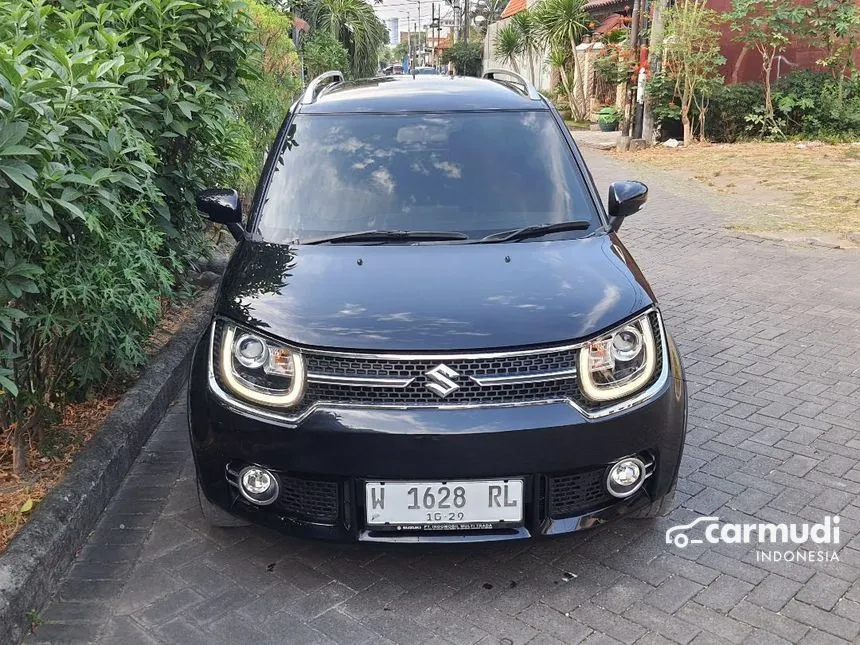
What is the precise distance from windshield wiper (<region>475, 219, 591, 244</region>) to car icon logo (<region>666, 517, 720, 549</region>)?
136cm

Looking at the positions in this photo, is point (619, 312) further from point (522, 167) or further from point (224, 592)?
point (224, 592)

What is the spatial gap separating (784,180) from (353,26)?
21.7 m

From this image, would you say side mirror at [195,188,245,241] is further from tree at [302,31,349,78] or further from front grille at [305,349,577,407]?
tree at [302,31,349,78]

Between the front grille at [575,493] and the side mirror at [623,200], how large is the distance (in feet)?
5.03

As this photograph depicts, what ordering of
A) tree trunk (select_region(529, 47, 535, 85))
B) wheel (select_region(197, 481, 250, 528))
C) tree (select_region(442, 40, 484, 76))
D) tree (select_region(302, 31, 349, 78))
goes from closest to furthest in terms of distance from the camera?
wheel (select_region(197, 481, 250, 528))
tree (select_region(302, 31, 349, 78))
tree trunk (select_region(529, 47, 535, 85))
tree (select_region(442, 40, 484, 76))

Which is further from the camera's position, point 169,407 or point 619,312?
point 169,407

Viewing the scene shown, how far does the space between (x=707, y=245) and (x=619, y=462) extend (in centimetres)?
630

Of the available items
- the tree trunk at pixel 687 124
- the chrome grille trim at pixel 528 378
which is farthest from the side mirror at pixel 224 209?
the tree trunk at pixel 687 124

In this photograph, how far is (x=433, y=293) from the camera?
3.10 metres

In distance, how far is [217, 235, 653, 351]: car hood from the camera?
2895 mm

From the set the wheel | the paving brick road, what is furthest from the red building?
the wheel

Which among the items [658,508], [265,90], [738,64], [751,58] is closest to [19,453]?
[658,508]

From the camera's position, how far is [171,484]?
3887 millimetres

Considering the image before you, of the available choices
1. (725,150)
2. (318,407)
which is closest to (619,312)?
(318,407)
